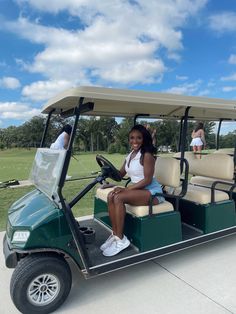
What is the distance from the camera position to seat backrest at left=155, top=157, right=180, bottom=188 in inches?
128

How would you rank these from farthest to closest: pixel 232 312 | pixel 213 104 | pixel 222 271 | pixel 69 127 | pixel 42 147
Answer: pixel 42 147 < pixel 213 104 < pixel 222 271 < pixel 69 127 < pixel 232 312

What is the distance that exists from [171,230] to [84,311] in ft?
3.72

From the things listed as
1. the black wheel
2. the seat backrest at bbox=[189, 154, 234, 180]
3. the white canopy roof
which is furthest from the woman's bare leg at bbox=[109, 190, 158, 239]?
the seat backrest at bbox=[189, 154, 234, 180]

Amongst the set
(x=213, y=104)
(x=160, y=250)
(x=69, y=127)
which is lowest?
(x=160, y=250)

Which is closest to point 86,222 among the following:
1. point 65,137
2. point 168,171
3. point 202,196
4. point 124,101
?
point 168,171

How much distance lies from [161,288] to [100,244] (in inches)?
→ 28.9

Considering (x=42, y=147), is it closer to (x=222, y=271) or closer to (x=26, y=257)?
(x=26, y=257)

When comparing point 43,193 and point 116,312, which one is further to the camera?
point 43,193

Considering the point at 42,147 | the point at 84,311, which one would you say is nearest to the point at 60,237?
the point at 84,311

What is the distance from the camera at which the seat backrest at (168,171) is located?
10.6 ft

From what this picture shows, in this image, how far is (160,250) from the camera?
9.07 ft

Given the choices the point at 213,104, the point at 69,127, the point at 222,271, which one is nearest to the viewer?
the point at 69,127

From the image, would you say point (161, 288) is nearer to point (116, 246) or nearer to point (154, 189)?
point (116, 246)

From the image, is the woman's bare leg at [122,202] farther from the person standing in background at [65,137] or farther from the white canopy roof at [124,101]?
the white canopy roof at [124,101]
